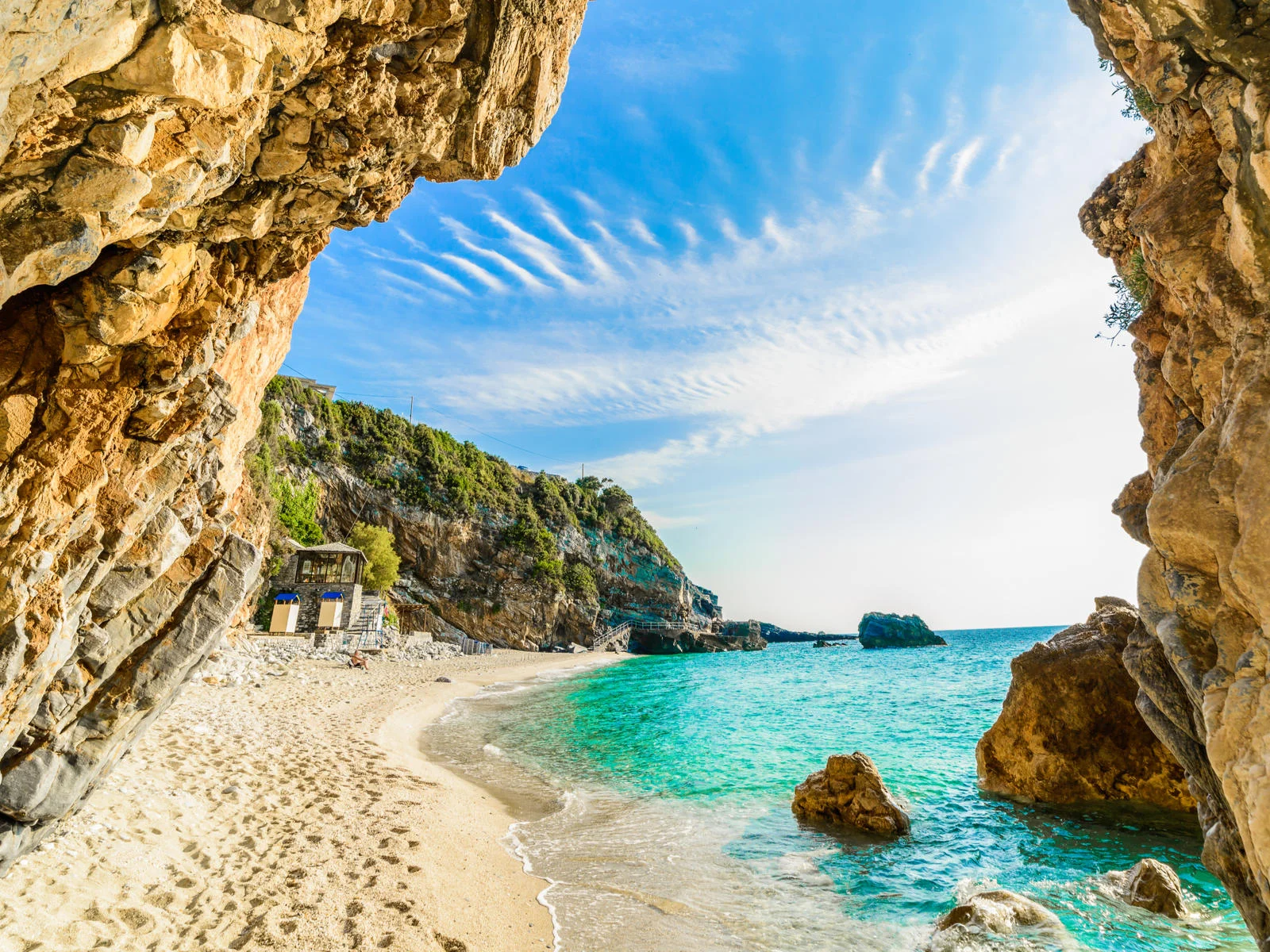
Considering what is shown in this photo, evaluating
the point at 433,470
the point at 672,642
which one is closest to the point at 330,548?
the point at 433,470

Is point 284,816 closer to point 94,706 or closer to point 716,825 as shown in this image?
point 94,706

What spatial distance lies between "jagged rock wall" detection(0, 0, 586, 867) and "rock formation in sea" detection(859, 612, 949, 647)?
102 m

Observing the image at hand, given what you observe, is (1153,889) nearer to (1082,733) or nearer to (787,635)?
(1082,733)

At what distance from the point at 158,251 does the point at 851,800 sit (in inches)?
474

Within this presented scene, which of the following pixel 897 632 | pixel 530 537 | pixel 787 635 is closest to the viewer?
pixel 530 537

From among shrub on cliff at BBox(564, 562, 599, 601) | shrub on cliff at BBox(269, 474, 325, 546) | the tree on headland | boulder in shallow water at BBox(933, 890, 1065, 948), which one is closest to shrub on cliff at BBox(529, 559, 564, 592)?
shrub on cliff at BBox(564, 562, 599, 601)

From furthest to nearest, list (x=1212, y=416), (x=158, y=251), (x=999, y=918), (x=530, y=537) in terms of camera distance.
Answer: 1. (x=530, y=537)
2. (x=999, y=918)
3. (x=158, y=251)
4. (x=1212, y=416)

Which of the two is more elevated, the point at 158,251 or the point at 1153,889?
the point at 158,251

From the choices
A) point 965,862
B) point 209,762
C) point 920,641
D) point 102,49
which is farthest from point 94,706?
point 920,641

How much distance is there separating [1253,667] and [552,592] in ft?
195

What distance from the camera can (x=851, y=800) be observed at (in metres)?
10.2

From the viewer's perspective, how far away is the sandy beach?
5.20m

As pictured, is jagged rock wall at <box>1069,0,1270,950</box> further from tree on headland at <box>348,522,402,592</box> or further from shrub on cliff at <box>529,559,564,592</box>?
shrub on cliff at <box>529,559,564,592</box>

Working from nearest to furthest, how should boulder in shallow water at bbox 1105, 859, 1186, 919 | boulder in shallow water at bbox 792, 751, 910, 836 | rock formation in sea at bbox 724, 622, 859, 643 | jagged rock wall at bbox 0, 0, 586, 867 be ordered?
jagged rock wall at bbox 0, 0, 586, 867 → boulder in shallow water at bbox 1105, 859, 1186, 919 → boulder in shallow water at bbox 792, 751, 910, 836 → rock formation in sea at bbox 724, 622, 859, 643
